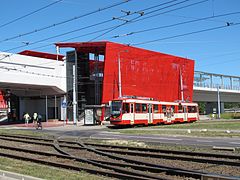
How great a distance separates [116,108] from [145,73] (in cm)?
2399

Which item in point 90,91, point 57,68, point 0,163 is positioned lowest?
point 0,163

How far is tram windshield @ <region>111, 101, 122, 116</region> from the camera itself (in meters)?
35.4

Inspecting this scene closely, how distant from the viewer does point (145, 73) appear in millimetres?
58781

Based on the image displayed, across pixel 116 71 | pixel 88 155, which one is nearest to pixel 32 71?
pixel 116 71

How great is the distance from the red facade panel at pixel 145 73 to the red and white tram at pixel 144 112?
38.4ft

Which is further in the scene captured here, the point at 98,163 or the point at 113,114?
the point at 113,114

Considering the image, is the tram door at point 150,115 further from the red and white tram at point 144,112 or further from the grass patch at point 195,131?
the grass patch at point 195,131

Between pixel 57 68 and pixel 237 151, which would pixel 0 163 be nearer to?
pixel 237 151

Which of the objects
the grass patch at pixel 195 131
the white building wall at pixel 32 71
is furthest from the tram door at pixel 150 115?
the white building wall at pixel 32 71

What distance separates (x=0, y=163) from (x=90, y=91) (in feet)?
140

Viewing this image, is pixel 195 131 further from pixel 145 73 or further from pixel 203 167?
pixel 145 73

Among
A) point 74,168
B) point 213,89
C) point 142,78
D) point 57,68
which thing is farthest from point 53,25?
point 213,89

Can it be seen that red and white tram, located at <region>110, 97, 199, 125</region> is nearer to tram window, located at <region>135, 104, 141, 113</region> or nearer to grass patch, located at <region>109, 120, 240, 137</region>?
tram window, located at <region>135, 104, 141, 113</region>

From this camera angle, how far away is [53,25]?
20656mm
